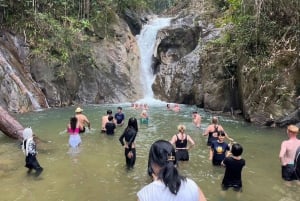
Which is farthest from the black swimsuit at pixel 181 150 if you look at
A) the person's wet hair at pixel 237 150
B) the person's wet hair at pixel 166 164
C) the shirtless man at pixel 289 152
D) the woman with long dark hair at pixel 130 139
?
the person's wet hair at pixel 166 164

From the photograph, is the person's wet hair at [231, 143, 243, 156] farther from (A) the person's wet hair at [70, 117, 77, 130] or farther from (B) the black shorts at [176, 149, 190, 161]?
(A) the person's wet hair at [70, 117, 77, 130]

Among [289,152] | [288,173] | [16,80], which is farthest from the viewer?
[16,80]

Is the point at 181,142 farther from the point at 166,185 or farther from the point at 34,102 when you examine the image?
the point at 34,102

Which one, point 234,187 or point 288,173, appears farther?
point 288,173

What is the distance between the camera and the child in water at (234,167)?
7.51 m

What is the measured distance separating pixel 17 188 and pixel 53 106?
13666 millimetres

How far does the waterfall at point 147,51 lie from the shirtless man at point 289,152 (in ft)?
56.2

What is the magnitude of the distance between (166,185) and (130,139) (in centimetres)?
603

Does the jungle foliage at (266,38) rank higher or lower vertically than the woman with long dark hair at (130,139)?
higher

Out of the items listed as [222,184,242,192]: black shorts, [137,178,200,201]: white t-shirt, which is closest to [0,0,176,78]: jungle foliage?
[222,184,242,192]: black shorts

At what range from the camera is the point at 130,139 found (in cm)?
898

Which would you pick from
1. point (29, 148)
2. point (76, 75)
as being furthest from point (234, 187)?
point (76, 75)

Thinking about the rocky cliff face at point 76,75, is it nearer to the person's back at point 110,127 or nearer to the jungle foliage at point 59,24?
the jungle foliage at point 59,24

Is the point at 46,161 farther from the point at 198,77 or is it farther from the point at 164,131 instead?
the point at 198,77
